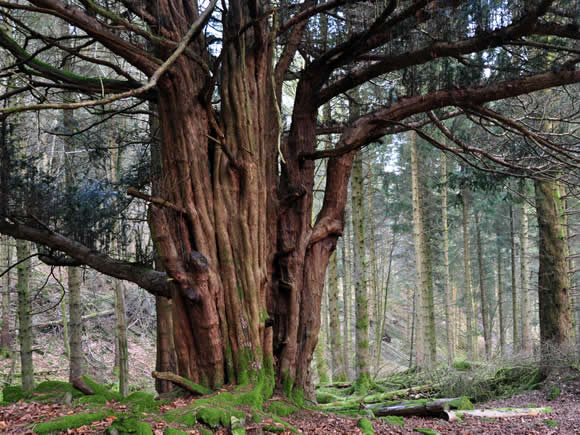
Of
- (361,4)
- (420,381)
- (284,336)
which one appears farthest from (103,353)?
(361,4)

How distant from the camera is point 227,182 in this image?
4.98 m

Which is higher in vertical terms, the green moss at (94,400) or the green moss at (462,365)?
the green moss at (94,400)

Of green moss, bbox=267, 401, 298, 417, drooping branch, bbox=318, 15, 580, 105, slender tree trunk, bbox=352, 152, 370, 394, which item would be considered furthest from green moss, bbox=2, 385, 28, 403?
slender tree trunk, bbox=352, 152, 370, 394

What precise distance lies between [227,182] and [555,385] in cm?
771

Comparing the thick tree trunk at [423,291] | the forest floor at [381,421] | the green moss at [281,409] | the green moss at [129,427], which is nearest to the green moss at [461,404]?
the forest floor at [381,421]

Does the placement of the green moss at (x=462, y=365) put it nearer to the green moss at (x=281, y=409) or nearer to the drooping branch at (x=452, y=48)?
the green moss at (x=281, y=409)

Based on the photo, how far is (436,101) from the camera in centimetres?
542

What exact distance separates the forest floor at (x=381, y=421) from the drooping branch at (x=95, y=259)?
4.89ft

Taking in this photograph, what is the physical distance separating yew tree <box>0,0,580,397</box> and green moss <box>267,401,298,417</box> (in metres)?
0.29

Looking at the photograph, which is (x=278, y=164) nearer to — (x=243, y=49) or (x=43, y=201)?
(x=243, y=49)

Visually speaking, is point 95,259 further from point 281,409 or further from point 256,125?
point 281,409

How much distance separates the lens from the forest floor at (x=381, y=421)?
11.1ft

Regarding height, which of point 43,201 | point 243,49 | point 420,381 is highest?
point 243,49

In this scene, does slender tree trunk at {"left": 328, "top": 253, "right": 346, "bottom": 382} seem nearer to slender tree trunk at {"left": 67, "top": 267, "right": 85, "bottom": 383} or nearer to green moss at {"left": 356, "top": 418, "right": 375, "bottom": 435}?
slender tree trunk at {"left": 67, "top": 267, "right": 85, "bottom": 383}
